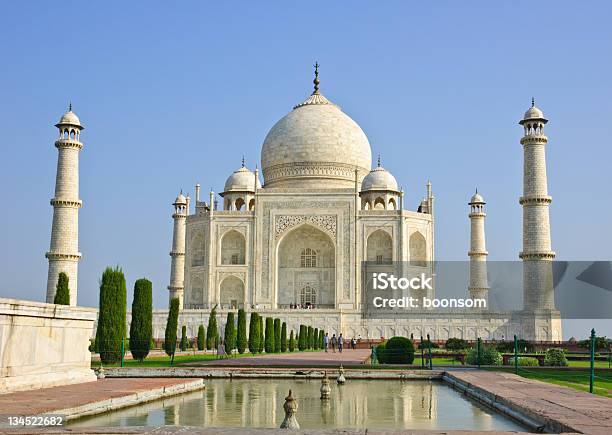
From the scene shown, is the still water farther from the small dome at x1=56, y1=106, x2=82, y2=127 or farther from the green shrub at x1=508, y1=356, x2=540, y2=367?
the small dome at x1=56, y1=106, x2=82, y2=127

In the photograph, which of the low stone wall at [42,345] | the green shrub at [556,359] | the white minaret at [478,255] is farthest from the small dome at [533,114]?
the low stone wall at [42,345]

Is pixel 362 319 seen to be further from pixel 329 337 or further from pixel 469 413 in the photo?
pixel 469 413

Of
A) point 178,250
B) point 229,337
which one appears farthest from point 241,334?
point 178,250

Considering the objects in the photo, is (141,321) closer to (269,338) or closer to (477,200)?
(269,338)

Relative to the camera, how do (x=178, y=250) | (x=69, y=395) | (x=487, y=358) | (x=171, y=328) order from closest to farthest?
(x=69, y=395) → (x=487, y=358) → (x=171, y=328) → (x=178, y=250)

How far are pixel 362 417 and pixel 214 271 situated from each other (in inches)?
889

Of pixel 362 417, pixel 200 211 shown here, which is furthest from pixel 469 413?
pixel 200 211

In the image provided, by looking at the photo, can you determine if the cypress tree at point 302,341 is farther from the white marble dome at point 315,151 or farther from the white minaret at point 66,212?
the white marble dome at point 315,151

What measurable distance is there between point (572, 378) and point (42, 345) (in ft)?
20.8

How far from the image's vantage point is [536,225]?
22.8 metres

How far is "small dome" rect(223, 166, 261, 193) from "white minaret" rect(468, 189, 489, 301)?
8.31 m

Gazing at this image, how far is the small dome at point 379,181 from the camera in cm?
3012

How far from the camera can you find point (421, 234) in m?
28.8

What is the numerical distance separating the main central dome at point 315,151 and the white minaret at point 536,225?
899 cm
